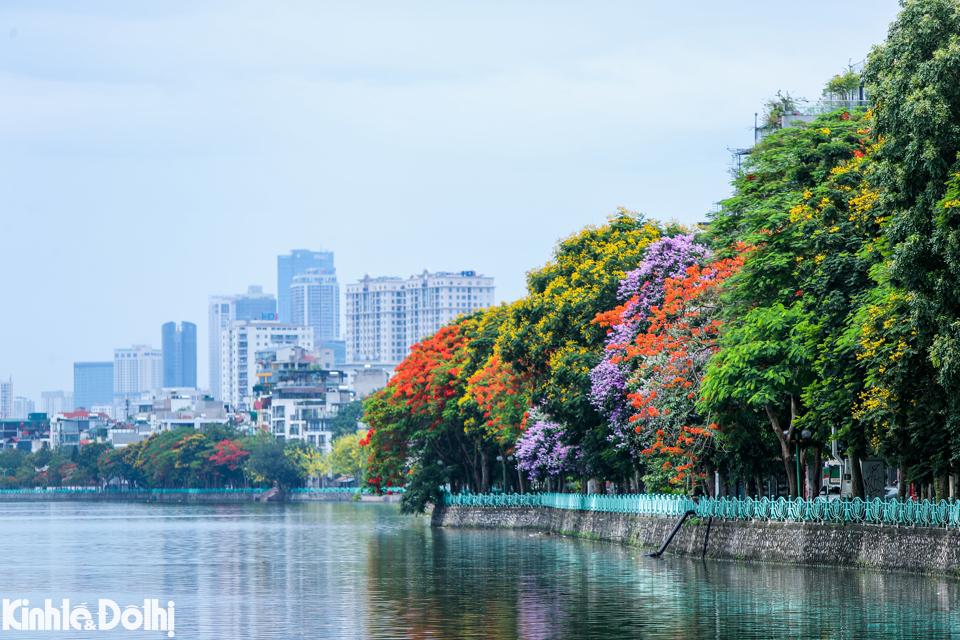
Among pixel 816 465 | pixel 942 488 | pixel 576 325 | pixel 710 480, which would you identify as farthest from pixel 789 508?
pixel 576 325

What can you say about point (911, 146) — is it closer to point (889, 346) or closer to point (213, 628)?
point (889, 346)

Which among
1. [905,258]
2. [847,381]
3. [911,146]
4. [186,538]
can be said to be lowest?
[186,538]

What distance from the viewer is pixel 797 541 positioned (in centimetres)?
4516

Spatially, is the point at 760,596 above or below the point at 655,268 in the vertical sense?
below

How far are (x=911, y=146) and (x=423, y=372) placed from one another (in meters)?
56.5

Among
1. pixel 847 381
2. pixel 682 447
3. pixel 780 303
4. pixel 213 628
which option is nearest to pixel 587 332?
pixel 682 447

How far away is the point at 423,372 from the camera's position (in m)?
90.6

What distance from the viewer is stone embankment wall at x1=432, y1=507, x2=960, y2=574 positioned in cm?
3809

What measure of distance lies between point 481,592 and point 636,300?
22.2 metres

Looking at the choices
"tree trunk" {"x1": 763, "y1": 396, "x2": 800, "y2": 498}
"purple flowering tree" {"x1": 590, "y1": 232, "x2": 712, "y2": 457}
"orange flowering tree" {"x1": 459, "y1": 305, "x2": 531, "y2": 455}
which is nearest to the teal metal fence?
"tree trunk" {"x1": 763, "y1": 396, "x2": 800, "y2": 498}

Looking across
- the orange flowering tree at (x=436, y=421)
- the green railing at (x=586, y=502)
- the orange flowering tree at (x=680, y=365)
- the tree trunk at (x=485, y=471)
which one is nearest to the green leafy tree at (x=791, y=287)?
the orange flowering tree at (x=680, y=365)

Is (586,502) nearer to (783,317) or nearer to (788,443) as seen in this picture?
(788,443)

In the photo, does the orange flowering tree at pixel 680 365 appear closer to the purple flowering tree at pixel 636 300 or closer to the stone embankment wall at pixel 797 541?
the purple flowering tree at pixel 636 300

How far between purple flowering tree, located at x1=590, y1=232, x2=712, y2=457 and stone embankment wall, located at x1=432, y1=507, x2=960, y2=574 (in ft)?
16.0
